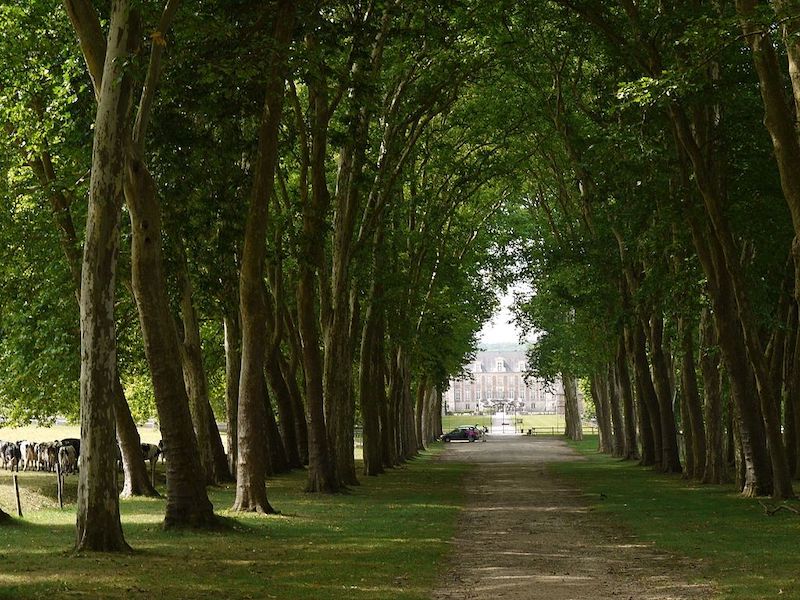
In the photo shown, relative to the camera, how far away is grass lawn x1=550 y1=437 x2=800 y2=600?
13859 millimetres

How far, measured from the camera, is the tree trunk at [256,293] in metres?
20.3

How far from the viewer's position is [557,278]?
4978 cm

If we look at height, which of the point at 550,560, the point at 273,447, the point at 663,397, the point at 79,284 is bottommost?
the point at 550,560

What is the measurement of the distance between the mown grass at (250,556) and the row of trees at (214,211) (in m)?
0.91

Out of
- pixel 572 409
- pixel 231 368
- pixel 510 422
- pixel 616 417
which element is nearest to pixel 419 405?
pixel 616 417

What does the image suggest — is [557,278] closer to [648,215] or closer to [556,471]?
[556,471]

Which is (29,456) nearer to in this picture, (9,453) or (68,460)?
(9,453)

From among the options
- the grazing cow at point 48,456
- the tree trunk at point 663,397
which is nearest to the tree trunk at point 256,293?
the tree trunk at point 663,397

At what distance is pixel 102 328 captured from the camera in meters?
15.1

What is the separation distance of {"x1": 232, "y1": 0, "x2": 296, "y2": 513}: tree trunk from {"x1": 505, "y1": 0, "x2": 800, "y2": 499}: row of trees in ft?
17.9

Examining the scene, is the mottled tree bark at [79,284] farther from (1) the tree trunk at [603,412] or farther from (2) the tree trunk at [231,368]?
(1) the tree trunk at [603,412]

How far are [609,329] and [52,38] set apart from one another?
27.1m

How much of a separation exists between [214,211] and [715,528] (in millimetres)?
9978

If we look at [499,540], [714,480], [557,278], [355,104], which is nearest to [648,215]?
[714,480]
